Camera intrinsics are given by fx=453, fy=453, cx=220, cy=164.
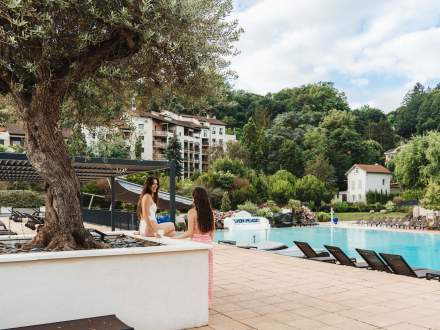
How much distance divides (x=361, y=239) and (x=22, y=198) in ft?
79.0

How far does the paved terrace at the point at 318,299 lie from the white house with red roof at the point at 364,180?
46.4m

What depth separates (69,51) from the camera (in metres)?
4.88

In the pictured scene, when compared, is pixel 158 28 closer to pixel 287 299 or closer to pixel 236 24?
pixel 236 24

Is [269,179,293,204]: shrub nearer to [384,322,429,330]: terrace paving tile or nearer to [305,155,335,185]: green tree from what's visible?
[305,155,335,185]: green tree

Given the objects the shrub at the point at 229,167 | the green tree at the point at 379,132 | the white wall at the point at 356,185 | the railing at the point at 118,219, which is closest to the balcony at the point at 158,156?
the shrub at the point at 229,167

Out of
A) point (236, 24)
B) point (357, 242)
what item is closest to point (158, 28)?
point (236, 24)

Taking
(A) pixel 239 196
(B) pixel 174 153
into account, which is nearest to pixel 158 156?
(B) pixel 174 153

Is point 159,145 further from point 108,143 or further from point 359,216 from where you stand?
point 108,143

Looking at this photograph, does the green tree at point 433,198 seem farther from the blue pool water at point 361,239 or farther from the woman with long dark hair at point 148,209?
the woman with long dark hair at point 148,209

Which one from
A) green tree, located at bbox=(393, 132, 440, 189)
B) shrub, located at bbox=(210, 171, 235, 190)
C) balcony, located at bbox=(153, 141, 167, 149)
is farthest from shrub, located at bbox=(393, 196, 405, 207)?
balcony, located at bbox=(153, 141, 167, 149)

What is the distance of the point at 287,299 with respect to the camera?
6.03 metres

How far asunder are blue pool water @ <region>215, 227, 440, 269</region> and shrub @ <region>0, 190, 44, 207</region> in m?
15.4

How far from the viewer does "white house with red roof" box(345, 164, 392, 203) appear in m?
52.9

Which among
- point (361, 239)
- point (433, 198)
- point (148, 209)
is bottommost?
point (361, 239)
